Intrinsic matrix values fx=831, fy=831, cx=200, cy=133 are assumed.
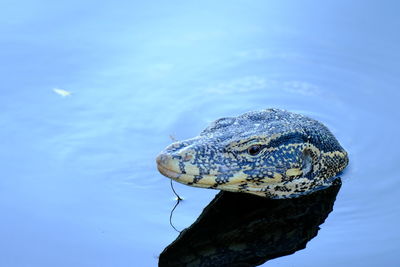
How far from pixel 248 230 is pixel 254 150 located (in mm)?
860

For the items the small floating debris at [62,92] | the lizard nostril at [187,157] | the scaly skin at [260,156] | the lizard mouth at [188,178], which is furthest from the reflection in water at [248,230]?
the small floating debris at [62,92]

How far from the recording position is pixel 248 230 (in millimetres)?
8805

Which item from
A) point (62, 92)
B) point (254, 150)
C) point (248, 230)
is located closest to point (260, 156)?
point (254, 150)

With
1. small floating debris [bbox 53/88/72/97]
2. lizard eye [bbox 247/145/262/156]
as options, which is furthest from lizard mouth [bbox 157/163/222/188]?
small floating debris [bbox 53/88/72/97]

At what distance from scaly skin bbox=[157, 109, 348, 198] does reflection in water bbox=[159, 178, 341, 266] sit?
0.59 feet

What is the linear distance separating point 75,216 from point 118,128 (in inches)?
77.5

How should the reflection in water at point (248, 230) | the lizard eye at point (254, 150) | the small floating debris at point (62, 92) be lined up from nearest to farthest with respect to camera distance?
1. the reflection in water at point (248, 230)
2. the lizard eye at point (254, 150)
3. the small floating debris at point (62, 92)

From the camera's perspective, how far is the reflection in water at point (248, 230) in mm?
8359

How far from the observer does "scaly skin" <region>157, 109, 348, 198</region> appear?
8.32 m

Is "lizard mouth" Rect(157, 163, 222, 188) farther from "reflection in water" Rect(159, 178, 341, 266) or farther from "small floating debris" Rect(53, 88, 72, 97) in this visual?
"small floating debris" Rect(53, 88, 72, 97)

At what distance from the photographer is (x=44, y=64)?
1255 centimetres

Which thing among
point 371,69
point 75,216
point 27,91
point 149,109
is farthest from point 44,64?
point 371,69

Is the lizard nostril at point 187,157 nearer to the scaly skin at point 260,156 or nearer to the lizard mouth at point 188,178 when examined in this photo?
the scaly skin at point 260,156

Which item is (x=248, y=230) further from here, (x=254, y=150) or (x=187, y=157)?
(x=187, y=157)
